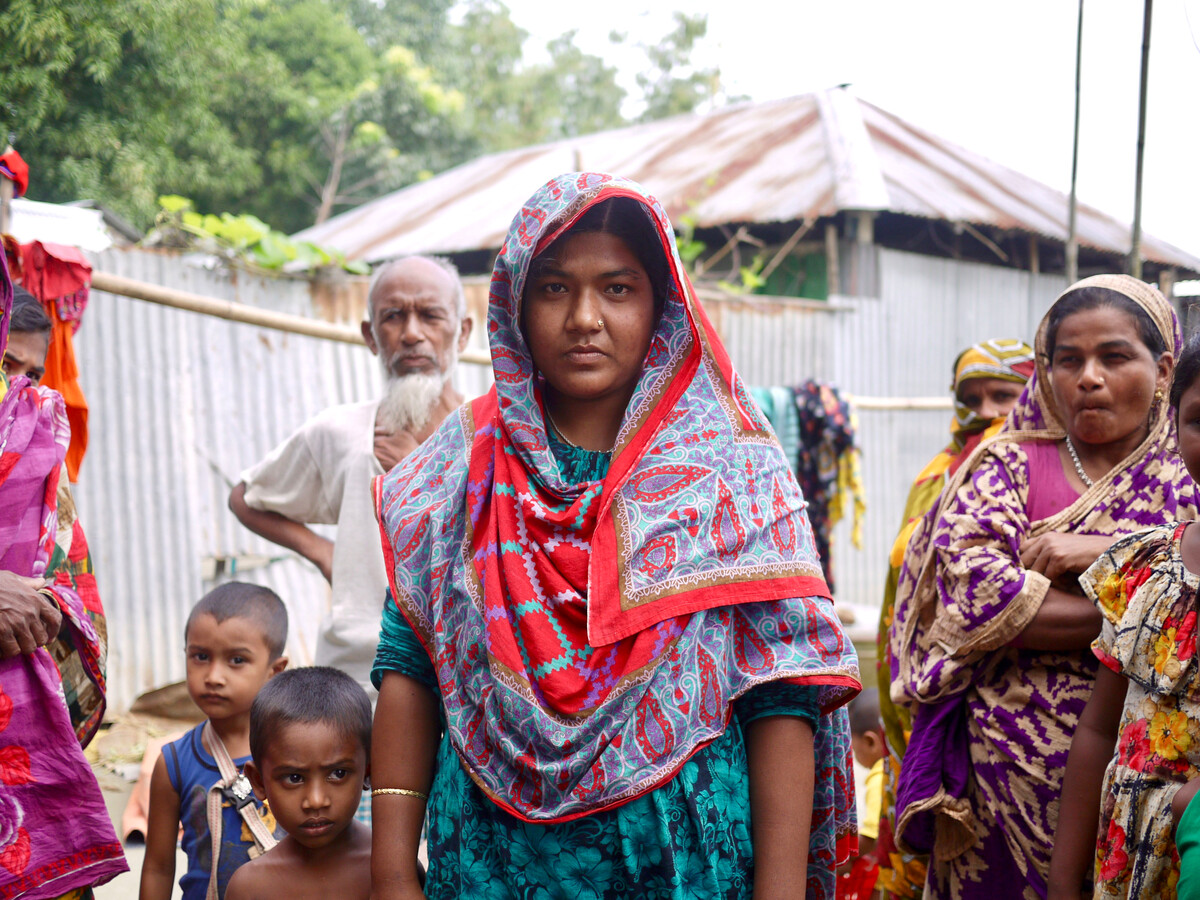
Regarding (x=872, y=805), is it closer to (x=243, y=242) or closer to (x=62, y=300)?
(x=62, y=300)

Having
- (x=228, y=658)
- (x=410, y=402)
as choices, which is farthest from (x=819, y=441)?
(x=228, y=658)

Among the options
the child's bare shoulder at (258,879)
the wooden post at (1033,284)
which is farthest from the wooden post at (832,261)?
the child's bare shoulder at (258,879)

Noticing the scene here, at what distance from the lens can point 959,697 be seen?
2500mm

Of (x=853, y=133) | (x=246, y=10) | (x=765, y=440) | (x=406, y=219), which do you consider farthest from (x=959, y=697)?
(x=246, y=10)

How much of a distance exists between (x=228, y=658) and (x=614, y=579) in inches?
65.1

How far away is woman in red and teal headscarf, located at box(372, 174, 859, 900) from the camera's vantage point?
5.41ft

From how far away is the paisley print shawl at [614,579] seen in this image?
1644 millimetres

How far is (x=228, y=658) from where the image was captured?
2898mm

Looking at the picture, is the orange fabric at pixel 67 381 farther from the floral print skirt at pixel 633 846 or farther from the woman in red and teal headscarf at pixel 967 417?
the woman in red and teal headscarf at pixel 967 417

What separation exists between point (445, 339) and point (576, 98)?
105ft

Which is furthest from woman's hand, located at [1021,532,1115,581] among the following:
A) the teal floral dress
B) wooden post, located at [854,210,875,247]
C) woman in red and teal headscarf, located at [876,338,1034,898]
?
wooden post, located at [854,210,875,247]

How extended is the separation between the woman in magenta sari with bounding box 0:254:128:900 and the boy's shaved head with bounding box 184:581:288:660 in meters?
0.43

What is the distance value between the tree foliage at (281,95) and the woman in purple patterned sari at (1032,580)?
992 centimetres

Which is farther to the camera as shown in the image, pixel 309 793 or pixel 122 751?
pixel 122 751
